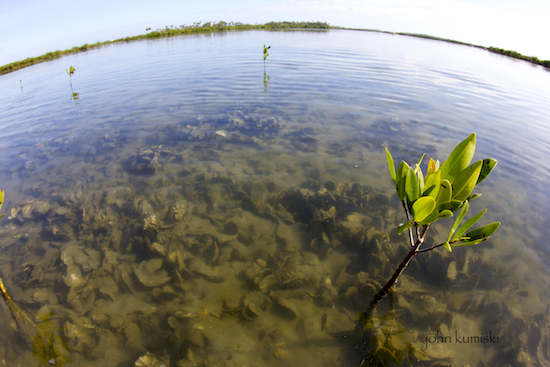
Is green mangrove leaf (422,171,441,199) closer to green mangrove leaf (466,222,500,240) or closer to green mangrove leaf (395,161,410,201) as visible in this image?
green mangrove leaf (395,161,410,201)

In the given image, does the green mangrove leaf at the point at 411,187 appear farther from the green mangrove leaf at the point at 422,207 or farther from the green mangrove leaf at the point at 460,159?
the green mangrove leaf at the point at 460,159

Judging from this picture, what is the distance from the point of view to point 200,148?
17.7 ft

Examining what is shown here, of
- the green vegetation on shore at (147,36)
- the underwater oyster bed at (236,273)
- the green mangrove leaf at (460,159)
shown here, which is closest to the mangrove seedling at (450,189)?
the green mangrove leaf at (460,159)

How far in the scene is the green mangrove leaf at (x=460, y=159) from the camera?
1523 millimetres

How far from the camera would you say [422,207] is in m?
1.53

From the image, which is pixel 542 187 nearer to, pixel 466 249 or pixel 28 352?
pixel 466 249

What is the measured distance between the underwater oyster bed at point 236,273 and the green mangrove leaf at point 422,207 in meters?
1.34

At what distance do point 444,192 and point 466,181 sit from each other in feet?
0.46

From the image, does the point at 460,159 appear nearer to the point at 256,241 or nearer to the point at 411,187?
the point at 411,187

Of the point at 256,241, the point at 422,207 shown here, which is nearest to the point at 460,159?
the point at 422,207

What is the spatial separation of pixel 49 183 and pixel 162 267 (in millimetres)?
3545

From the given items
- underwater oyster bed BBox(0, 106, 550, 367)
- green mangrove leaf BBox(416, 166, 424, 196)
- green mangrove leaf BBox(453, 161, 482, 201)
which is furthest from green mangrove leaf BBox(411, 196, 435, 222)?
underwater oyster bed BBox(0, 106, 550, 367)

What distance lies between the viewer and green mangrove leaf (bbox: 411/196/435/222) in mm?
1470

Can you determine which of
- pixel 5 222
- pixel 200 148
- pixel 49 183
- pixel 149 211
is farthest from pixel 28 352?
pixel 200 148
